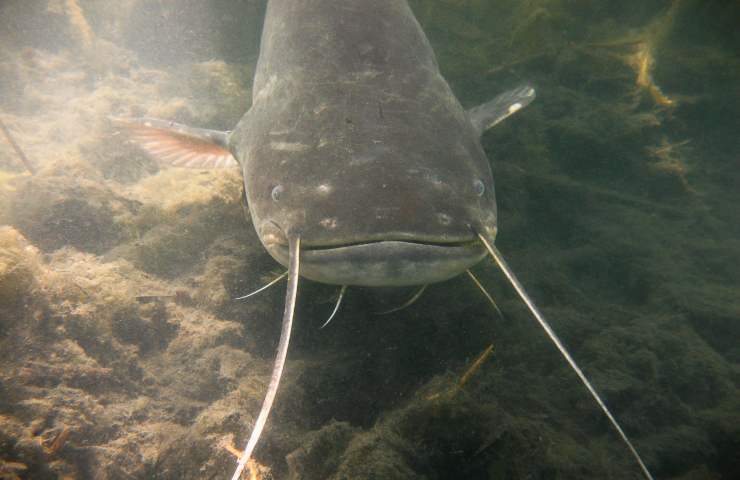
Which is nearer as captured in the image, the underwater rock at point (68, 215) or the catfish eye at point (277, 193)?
the catfish eye at point (277, 193)

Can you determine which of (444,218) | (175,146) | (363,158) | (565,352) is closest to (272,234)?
(363,158)

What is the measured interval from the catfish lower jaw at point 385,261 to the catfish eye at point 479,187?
0.32 m

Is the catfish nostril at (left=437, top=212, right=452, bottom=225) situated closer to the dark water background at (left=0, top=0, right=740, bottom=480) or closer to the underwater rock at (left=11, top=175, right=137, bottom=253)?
the dark water background at (left=0, top=0, right=740, bottom=480)

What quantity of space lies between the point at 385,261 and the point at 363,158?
56cm

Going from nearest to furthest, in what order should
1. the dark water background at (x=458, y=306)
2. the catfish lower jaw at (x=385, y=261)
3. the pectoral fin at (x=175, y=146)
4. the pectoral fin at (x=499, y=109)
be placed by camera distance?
the catfish lower jaw at (x=385, y=261) < the dark water background at (x=458, y=306) < the pectoral fin at (x=499, y=109) < the pectoral fin at (x=175, y=146)

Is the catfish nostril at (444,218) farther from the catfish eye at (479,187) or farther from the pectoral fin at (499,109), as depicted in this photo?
the pectoral fin at (499,109)

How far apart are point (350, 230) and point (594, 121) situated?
4283mm

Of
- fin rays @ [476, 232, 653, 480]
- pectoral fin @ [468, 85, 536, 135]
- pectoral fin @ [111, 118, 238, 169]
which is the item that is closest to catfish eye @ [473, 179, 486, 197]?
fin rays @ [476, 232, 653, 480]

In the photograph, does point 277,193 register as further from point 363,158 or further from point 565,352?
point 565,352

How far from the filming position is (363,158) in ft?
5.90

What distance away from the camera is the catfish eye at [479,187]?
1.88m

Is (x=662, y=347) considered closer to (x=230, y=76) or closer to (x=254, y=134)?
(x=254, y=134)

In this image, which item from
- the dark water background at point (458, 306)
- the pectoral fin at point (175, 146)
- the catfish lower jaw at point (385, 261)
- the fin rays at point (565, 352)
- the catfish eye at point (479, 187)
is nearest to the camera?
the fin rays at point (565, 352)

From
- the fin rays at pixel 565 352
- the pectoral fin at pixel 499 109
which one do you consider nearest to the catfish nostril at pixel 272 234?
the fin rays at pixel 565 352
